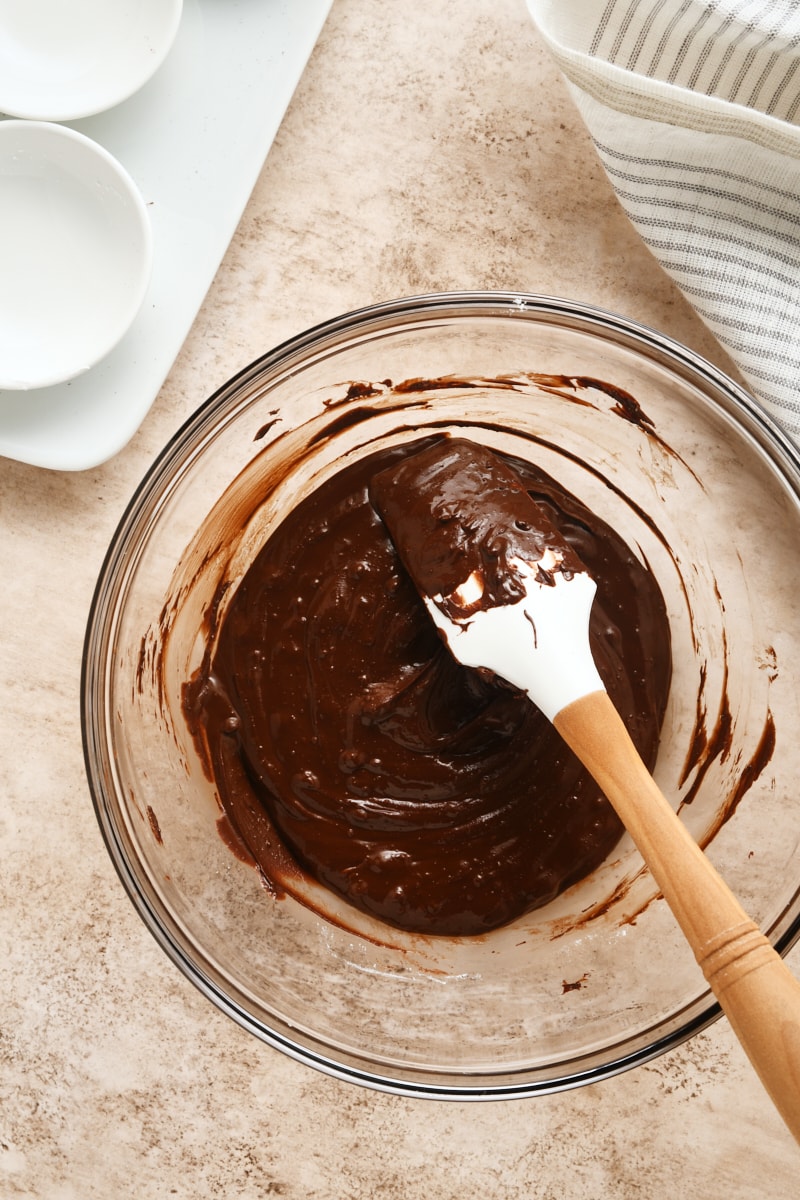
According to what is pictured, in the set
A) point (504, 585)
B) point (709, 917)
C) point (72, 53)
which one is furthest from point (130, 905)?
point (72, 53)

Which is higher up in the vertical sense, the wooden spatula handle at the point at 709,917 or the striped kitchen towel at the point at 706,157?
the striped kitchen towel at the point at 706,157

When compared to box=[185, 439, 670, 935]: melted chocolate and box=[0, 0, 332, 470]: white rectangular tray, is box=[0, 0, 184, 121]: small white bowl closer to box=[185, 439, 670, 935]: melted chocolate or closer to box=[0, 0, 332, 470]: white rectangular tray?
box=[0, 0, 332, 470]: white rectangular tray

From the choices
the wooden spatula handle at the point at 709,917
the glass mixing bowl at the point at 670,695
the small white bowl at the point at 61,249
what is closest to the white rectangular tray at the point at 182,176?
the small white bowl at the point at 61,249

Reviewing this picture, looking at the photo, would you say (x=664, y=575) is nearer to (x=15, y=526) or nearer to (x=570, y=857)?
(x=570, y=857)

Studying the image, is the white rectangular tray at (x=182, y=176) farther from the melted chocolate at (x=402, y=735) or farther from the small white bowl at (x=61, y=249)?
the melted chocolate at (x=402, y=735)

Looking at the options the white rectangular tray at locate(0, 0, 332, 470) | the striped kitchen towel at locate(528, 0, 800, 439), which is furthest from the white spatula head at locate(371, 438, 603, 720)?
the white rectangular tray at locate(0, 0, 332, 470)

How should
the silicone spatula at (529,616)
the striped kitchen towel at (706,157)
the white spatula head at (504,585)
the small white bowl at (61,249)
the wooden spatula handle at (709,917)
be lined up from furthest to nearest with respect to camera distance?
the small white bowl at (61,249), the striped kitchen towel at (706,157), the white spatula head at (504,585), the silicone spatula at (529,616), the wooden spatula handle at (709,917)
